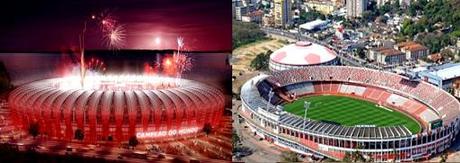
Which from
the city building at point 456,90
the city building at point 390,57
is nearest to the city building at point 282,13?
the city building at point 390,57

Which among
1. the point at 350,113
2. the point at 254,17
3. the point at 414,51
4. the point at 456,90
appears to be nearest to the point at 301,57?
the point at 414,51

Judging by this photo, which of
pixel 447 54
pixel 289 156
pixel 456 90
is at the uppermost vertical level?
pixel 447 54

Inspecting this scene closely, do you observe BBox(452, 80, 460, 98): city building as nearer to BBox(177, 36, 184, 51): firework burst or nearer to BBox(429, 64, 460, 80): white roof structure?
BBox(429, 64, 460, 80): white roof structure

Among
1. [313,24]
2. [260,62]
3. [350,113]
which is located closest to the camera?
[350,113]

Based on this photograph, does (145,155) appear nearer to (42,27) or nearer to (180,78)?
(180,78)

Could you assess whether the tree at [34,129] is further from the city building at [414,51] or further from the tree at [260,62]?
the city building at [414,51]

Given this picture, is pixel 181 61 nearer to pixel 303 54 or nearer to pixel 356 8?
pixel 303 54

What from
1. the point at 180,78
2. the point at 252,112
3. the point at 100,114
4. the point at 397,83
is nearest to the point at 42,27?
the point at 100,114

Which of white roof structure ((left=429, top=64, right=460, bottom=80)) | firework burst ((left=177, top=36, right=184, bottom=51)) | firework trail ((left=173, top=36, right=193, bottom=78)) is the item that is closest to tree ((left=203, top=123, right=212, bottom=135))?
firework trail ((left=173, top=36, right=193, bottom=78))
